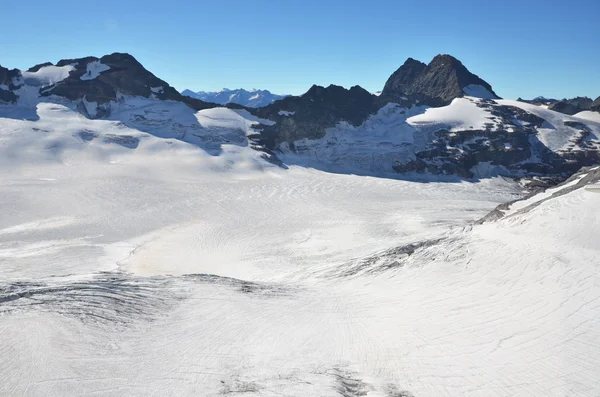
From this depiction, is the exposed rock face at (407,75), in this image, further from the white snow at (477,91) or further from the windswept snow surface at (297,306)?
the windswept snow surface at (297,306)

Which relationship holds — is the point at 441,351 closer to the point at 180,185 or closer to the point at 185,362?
the point at 185,362

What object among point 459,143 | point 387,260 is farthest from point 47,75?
point 387,260

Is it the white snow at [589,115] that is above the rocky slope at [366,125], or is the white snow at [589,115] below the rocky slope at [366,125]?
above

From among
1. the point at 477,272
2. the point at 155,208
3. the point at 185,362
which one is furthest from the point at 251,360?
the point at 155,208

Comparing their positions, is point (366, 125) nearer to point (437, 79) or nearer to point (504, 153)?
point (504, 153)

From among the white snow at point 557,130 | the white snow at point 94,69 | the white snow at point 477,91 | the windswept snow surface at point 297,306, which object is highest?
the white snow at point 477,91

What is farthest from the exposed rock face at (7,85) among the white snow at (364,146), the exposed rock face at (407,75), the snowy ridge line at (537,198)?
the exposed rock face at (407,75)
